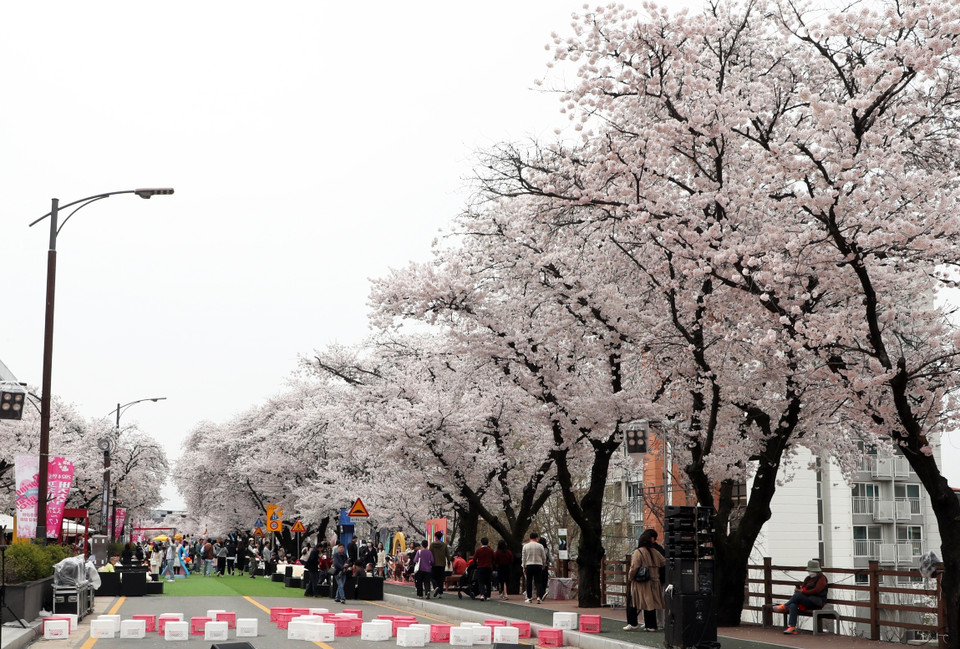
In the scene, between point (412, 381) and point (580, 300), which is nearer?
point (580, 300)

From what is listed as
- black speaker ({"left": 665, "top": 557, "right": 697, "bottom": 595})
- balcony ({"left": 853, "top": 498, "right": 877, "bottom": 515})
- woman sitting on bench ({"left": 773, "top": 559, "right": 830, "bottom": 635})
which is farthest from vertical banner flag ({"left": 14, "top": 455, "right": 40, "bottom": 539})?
balcony ({"left": 853, "top": 498, "right": 877, "bottom": 515})

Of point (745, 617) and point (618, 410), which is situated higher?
point (618, 410)

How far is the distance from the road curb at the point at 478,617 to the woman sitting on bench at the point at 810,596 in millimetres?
3663

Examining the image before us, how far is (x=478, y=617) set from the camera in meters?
23.8

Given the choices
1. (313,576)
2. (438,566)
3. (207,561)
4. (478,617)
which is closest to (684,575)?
(478,617)

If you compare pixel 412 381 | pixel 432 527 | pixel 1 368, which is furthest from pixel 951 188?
pixel 1 368

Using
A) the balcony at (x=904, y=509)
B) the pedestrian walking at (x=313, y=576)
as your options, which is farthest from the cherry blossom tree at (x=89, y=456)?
the balcony at (x=904, y=509)

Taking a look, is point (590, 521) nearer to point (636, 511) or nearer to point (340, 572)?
point (340, 572)

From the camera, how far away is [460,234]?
2759 centimetres

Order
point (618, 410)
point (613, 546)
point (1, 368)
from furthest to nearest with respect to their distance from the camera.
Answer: point (1, 368)
point (613, 546)
point (618, 410)

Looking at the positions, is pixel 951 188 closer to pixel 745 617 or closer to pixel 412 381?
pixel 745 617

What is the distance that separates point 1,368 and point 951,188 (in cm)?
11938

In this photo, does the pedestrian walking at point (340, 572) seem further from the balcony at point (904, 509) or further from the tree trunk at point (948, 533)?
the balcony at point (904, 509)

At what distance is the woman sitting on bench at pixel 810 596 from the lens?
19234 mm
